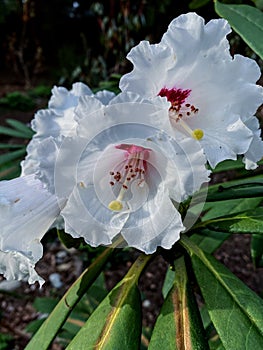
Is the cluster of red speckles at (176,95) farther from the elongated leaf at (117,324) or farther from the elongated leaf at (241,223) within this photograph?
the elongated leaf at (117,324)

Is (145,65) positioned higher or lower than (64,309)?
higher

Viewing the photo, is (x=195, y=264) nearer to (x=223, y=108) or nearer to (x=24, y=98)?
(x=223, y=108)

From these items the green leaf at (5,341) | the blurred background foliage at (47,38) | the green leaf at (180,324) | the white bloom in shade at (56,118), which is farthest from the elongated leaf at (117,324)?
the blurred background foliage at (47,38)

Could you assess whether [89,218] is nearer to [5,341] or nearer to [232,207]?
[232,207]

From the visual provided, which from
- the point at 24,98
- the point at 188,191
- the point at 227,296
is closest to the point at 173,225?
the point at 188,191

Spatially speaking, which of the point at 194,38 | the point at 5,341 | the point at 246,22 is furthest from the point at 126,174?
the point at 5,341

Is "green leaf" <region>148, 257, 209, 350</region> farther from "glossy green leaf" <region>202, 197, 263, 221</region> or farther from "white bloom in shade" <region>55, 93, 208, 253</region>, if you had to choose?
"glossy green leaf" <region>202, 197, 263, 221</region>

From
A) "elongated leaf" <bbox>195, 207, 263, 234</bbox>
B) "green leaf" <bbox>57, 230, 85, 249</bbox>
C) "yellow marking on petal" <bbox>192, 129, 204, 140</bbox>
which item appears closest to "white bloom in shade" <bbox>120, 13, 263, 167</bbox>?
"yellow marking on petal" <bbox>192, 129, 204, 140</bbox>
